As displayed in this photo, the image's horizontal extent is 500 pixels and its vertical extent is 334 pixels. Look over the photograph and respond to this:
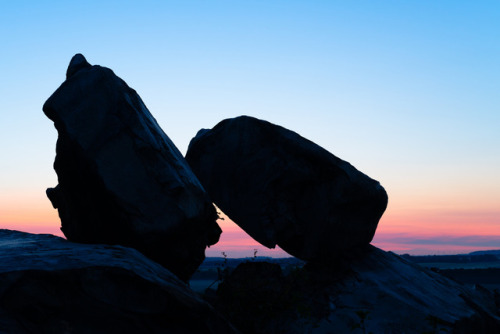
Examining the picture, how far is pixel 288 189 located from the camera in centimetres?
889

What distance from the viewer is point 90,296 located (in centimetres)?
407

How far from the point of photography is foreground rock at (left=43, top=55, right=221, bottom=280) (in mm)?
6297

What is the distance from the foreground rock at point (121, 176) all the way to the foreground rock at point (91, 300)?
1.81 metres

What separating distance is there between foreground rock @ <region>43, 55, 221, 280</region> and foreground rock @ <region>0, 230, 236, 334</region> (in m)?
1.81

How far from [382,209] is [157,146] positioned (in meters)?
4.94

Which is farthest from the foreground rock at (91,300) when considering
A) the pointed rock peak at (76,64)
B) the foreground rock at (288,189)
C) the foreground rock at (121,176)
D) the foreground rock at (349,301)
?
the foreground rock at (288,189)

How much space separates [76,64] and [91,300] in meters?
4.66

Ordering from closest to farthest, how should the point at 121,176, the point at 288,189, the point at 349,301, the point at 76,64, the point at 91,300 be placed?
the point at 91,300
the point at 121,176
the point at 76,64
the point at 349,301
the point at 288,189

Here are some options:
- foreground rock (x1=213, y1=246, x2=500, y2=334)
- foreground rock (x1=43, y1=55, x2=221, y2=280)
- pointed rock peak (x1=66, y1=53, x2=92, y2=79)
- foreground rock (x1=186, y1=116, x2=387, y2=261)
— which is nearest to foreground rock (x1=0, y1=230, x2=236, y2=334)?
foreground rock (x1=43, y1=55, x2=221, y2=280)

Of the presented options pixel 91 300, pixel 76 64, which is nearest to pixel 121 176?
pixel 76 64

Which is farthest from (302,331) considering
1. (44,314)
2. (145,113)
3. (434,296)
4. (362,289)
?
(44,314)

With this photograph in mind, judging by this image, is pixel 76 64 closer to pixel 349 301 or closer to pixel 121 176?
pixel 121 176

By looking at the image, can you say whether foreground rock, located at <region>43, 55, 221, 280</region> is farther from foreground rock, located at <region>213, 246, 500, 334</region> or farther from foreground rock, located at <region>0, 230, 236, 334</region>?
foreground rock, located at <region>0, 230, 236, 334</region>

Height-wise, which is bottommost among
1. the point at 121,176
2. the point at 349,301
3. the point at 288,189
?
the point at 349,301
